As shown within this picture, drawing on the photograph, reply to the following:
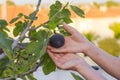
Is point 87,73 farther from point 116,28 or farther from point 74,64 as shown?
point 116,28

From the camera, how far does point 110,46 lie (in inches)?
637

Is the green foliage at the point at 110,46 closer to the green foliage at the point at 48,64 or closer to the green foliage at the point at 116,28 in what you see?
the green foliage at the point at 116,28

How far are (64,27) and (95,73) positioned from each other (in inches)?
5.4

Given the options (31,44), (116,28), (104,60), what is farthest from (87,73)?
(116,28)

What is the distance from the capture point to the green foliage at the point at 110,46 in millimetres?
15633

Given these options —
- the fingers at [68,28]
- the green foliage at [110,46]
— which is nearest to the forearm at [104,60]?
the fingers at [68,28]

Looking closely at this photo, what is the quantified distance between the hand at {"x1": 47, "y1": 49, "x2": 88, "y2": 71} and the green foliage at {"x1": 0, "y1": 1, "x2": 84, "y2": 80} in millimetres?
26

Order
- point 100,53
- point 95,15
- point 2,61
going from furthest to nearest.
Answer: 1. point 95,15
2. point 100,53
3. point 2,61

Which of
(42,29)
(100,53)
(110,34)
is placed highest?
(42,29)

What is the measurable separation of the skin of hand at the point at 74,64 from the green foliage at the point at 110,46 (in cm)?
1420

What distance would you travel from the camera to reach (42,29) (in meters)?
1.10

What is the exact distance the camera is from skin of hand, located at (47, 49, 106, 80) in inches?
42.8

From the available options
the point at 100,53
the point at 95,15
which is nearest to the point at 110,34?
the point at 95,15

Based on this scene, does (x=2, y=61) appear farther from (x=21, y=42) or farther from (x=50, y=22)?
(x=50, y=22)
